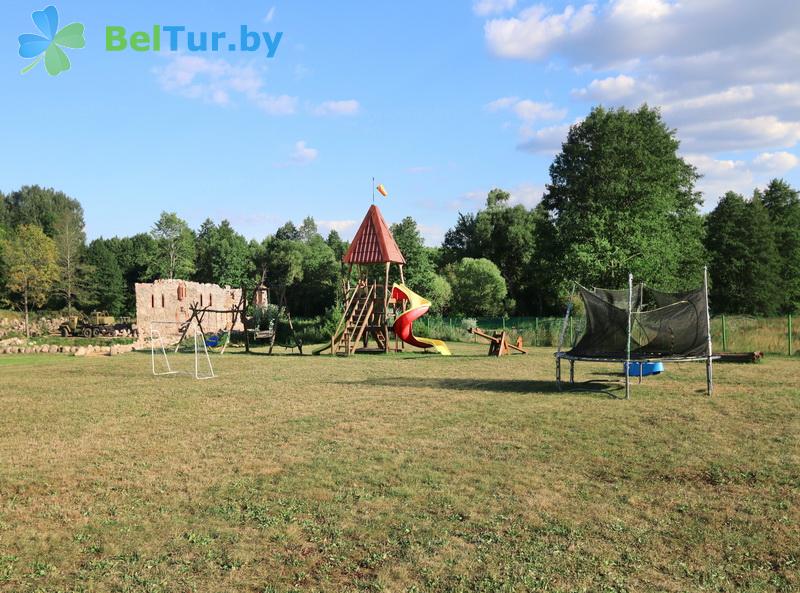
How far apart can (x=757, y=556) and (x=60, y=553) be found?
5473 millimetres

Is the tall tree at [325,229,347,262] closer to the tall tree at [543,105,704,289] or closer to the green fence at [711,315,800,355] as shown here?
the tall tree at [543,105,704,289]

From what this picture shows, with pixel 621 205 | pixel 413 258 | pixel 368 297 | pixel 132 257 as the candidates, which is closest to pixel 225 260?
pixel 132 257

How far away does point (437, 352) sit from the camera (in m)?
25.3

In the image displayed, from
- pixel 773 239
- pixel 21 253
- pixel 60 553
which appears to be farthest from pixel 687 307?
pixel 21 253

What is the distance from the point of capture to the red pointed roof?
2647 cm

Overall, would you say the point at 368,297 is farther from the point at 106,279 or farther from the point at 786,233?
the point at 106,279

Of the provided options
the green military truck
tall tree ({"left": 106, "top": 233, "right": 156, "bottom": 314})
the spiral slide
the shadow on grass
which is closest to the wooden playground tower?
the spiral slide

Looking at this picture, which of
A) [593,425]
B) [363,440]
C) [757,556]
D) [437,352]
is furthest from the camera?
→ [437,352]

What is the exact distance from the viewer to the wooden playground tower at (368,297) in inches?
992

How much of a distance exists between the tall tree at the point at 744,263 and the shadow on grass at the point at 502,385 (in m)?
41.8

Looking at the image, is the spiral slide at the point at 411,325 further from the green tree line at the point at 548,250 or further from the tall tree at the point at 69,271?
the tall tree at the point at 69,271

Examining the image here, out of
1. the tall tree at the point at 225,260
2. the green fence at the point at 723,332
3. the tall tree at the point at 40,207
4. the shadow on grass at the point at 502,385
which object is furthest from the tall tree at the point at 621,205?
the tall tree at the point at 40,207

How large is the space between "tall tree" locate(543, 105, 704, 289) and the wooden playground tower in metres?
15.6

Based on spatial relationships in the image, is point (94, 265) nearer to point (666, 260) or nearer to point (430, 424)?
point (666, 260)
